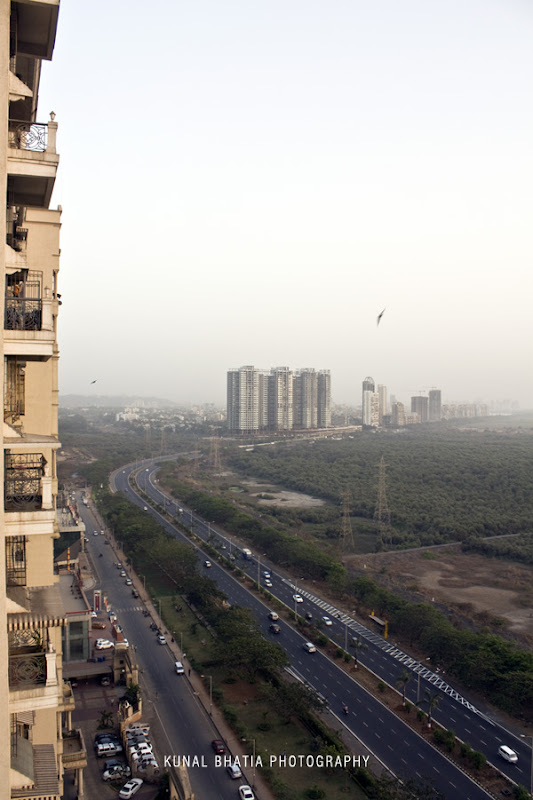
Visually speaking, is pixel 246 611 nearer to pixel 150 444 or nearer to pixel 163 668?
pixel 163 668

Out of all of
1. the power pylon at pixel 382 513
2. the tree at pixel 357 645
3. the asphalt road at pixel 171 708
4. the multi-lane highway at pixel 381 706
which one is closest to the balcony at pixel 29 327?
the asphalt road at pixel 171 708

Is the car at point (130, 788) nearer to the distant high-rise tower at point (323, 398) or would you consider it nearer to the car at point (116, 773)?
the car at point (116, 773)

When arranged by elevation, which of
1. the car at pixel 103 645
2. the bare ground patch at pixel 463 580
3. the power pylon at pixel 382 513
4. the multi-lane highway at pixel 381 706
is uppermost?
the power pylon at pixel 382 513

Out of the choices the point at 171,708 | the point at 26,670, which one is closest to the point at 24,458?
the point at 26,670

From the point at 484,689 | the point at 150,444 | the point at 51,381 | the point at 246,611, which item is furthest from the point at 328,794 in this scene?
the point at 150,444

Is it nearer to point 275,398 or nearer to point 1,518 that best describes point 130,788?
point 1,518
